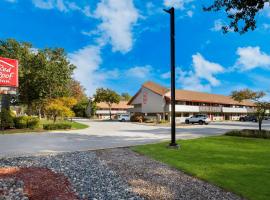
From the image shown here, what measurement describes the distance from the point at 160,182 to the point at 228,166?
3166 millimetres

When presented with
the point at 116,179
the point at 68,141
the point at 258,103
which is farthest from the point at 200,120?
the point at 116,179

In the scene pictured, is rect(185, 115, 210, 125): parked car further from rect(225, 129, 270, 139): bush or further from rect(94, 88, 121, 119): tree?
rect(94, 88, 121, 119): tree

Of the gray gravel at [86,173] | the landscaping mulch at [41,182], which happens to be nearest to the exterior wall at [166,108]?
the gray gravel at [86,173]

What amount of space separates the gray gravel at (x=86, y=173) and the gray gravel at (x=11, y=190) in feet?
4.40

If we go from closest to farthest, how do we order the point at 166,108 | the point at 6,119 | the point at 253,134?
the point at 253,134, the point at 6,119, the point at 166,108

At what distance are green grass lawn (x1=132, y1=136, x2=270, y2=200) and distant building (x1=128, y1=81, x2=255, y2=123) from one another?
133ft

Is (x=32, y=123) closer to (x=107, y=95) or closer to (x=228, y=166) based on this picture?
(x=228, y=166)

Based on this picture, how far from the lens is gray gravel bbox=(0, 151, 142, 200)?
714cm

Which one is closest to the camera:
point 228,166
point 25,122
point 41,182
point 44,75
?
point 41,182

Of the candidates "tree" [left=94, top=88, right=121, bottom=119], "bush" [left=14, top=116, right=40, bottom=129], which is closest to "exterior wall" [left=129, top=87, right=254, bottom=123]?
"tree" [left=94, top=88, right=121, bottom=119]

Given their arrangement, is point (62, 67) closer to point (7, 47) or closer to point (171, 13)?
point (7, 47)

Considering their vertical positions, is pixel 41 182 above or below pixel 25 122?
below

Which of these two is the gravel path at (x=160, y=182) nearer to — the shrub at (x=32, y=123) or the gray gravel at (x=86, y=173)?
the gray gravel at (x=86, y=173)

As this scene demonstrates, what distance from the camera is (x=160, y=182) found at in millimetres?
8195
